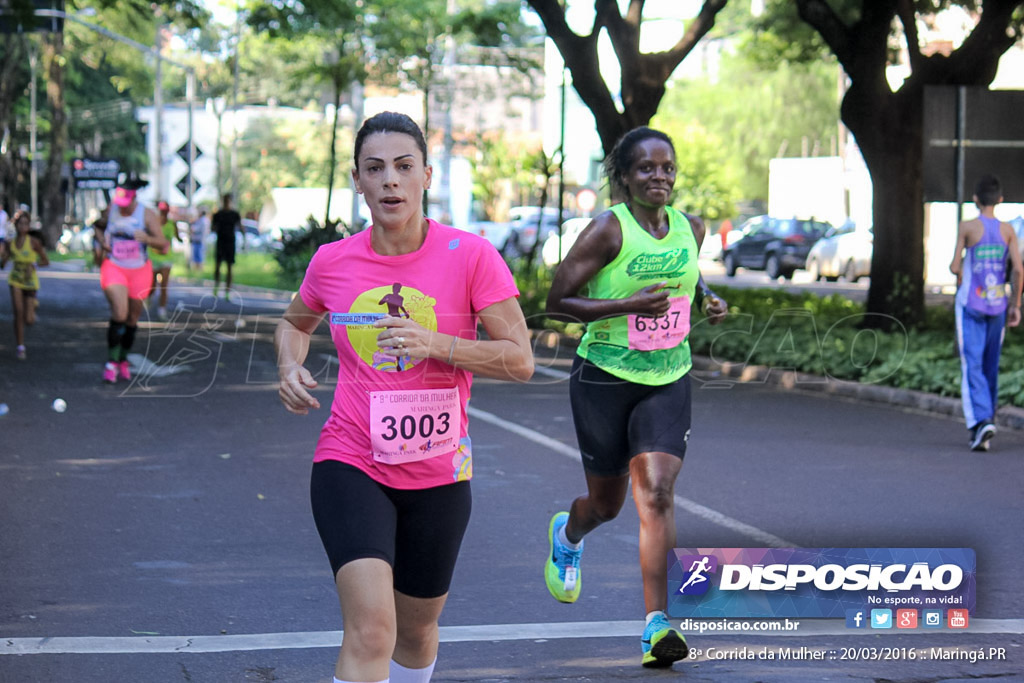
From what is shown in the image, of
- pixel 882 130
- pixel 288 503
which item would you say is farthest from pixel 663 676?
pixel 882 130

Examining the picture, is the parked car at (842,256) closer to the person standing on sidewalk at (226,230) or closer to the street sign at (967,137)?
the person standing on sidewalk at (226,230)

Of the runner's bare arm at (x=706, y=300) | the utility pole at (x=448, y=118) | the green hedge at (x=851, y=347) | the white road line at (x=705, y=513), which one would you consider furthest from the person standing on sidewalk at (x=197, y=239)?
the runner's bare arm at (x=706, y=300)

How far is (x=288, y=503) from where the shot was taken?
8.53 meters

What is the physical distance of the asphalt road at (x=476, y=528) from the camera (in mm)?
5410

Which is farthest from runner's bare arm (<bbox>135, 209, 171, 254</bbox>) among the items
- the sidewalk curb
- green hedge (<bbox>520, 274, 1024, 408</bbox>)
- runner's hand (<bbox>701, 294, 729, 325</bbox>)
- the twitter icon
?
the twitter icon

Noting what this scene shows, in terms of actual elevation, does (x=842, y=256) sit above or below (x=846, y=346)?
above

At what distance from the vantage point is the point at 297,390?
158 inches

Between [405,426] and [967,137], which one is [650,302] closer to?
[405,426]

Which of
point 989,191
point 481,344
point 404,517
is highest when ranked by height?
point 989,191

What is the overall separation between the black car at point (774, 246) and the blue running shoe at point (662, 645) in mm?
36148

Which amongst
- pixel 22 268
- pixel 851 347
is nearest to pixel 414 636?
pixel 851 347

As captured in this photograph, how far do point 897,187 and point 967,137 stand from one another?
3007 millimetres

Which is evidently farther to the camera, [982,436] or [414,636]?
[982,436]

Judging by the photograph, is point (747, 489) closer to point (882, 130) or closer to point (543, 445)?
point (543, 445)
